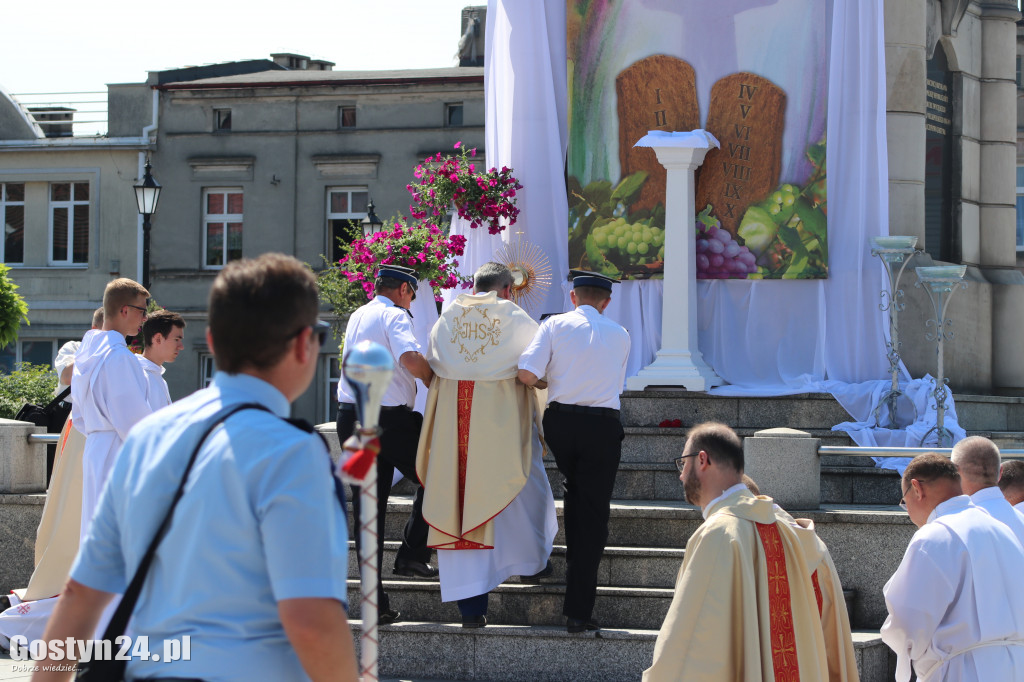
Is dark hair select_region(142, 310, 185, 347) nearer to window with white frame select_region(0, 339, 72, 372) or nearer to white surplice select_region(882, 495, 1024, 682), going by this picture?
white surplice select_region(882, 495, 1024, 682)

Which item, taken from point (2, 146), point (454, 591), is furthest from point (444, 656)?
point (2, 146)

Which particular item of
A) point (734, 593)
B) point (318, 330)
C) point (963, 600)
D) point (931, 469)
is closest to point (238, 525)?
point (318, 330)

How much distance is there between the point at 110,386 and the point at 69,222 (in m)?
29.8

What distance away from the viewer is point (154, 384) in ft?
24.2

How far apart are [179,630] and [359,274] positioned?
352 inches

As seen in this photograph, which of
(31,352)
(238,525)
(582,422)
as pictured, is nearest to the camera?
(238,525)

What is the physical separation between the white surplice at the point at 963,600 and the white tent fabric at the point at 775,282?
6.31 metres

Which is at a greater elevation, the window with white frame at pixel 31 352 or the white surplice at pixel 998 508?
the window with white frame at pixel 31 352

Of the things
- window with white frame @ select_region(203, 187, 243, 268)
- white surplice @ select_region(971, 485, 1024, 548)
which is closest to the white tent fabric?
white surplice @ select_region(971, 485, 1024, 548)

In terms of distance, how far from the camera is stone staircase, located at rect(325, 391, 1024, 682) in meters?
7.50

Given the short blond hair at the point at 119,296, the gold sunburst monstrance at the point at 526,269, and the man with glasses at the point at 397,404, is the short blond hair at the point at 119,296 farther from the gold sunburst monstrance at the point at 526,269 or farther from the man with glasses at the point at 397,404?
the gold sunburst monstrance at the point at 526,269

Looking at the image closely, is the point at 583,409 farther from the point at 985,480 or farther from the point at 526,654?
the point at 985,480

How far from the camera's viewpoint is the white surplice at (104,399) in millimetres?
7043

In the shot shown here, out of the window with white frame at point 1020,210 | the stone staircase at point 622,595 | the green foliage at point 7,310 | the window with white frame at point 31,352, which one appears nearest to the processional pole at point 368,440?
the stone staircase at point 622,595
